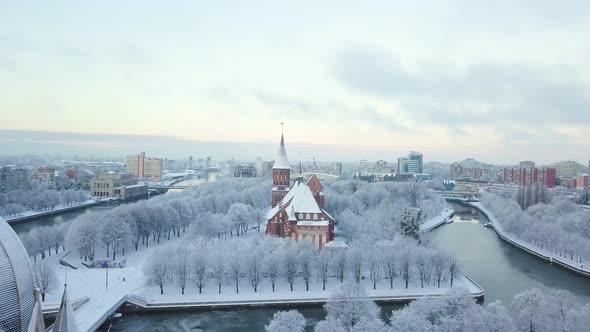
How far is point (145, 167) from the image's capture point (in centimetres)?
16688

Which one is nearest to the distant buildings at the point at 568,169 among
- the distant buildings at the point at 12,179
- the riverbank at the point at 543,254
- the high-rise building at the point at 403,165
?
the high-rise building at the point at 403,165

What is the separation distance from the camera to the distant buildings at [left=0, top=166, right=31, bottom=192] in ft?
272

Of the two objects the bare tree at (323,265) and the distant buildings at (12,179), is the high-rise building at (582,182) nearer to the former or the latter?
the bare tree at (323,265)

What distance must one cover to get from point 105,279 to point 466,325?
73.8ft

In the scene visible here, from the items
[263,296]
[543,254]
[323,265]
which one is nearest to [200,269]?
[263,296]

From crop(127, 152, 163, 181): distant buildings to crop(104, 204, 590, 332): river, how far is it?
127 m

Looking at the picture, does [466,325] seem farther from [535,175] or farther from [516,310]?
[535,175]

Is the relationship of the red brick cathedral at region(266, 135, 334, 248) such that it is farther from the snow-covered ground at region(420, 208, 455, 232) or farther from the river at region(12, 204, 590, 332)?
the snow-covered ground at region(420, 208, 455, 232)

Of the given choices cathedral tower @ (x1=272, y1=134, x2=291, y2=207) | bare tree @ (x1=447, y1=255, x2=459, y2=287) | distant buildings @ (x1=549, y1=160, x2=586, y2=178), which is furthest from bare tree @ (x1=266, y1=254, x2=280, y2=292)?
distant buildings @ (x1=549, y1=160, x2=586, y2=178)

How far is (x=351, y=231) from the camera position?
44844 mm

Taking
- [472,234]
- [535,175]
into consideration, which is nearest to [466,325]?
[472,234]

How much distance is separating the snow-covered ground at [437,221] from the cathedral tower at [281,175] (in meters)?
18.2

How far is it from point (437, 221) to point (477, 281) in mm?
31906

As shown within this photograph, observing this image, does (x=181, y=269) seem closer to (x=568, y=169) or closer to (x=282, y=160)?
(x=282, y=160)
